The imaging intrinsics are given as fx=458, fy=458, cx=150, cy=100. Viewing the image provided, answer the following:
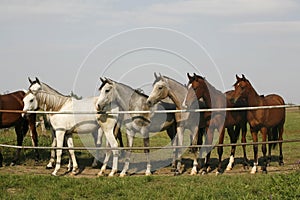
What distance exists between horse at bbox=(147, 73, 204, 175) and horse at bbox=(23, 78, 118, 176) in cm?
119

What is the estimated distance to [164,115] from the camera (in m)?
10.3

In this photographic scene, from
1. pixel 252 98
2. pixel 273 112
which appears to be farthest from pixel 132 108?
pixel 273 112

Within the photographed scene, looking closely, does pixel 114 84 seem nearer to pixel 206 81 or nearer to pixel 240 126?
pixel 206 81

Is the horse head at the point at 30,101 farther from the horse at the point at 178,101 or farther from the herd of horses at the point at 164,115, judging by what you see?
the horse at the point at 178,101

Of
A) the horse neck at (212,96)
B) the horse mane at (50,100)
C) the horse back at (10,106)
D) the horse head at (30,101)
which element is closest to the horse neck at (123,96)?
the horse mane at (50,100)

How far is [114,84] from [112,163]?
188cm

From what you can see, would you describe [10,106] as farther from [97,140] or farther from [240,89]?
[240,89]

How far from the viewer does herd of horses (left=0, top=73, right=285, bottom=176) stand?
9.82 metres

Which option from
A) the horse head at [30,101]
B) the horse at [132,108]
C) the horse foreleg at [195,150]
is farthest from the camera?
the horse head at [30,101]

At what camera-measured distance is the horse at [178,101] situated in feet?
32.3

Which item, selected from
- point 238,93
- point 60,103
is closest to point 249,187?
point 238,93

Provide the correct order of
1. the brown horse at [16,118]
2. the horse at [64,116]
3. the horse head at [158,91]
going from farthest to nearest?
the brown horse at [16,118], the horse at [64,116], the horse head at [158,91]

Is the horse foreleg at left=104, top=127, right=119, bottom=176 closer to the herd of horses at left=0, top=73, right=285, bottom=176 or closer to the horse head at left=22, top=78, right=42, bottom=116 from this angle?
the herd of horses at left=0, top=73, right=285, bottom=176

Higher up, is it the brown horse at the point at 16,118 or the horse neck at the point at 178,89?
the horse neck at the point at 178,89
